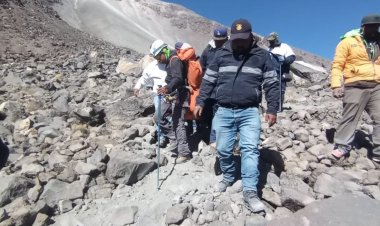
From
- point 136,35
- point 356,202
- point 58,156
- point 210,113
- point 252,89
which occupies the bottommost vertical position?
point 58,156

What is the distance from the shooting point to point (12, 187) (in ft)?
17.8

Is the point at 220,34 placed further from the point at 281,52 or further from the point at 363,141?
the point at 281,52

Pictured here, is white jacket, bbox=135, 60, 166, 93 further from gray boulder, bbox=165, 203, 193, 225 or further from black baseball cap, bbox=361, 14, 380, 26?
black baseball cap, bbox=361, 14, 380, 26

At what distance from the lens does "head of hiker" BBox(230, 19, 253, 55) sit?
4.53 m

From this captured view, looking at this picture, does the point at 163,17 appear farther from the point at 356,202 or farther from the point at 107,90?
the point at 356,202

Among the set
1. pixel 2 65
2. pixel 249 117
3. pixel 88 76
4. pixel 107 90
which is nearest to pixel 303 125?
pixel 249 117

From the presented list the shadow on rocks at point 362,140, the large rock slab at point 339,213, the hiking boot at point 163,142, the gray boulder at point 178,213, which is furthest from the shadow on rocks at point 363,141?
the hiking boot at point 163,142

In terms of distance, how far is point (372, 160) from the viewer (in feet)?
18.0

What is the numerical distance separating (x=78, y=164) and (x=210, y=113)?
2105mm

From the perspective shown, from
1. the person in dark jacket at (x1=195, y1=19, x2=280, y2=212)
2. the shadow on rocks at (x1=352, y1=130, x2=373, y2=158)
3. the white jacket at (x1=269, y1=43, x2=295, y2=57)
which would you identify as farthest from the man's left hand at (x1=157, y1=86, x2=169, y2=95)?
the white jacket at (x1=269, y1=43, x2=295, y2=57)

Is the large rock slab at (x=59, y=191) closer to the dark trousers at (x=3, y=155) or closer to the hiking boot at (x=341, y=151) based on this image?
the dark trousers at (x=3, y=155)

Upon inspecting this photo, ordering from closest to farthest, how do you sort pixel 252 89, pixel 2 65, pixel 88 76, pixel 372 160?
pixel 252 89
pixel 372 160
pixel 88 76
pixel 2 65

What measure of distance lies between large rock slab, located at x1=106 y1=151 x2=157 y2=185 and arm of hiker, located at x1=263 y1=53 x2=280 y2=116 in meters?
2.09

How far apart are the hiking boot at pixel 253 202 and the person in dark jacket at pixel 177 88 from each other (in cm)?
168
